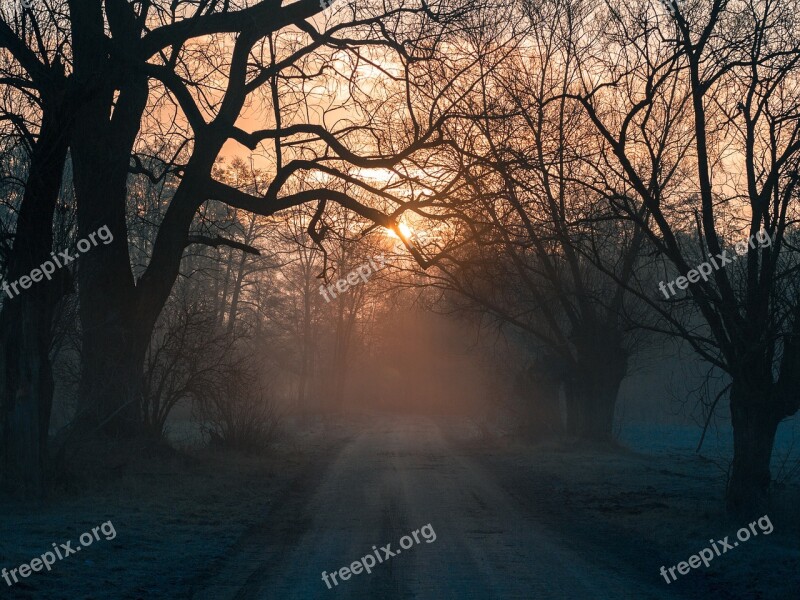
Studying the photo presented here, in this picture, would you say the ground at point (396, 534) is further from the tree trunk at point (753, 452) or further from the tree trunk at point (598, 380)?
the tree trunk at point (598, 380)

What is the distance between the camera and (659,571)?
876 centimetres

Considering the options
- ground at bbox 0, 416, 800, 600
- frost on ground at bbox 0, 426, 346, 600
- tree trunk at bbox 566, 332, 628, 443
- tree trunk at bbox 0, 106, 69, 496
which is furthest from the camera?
tree trunk at bbox 566, 332, 628, 443

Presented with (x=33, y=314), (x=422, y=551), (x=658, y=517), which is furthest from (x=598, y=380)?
(x=33, y=314)

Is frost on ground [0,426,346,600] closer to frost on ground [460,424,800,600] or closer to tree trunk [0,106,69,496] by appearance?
tree trunk [0,106,69,496]

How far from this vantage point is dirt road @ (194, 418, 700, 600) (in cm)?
761

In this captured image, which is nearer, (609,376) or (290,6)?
(290,6)

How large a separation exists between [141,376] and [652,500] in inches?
385

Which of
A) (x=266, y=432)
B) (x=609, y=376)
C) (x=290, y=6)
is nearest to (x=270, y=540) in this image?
(x=290, y=6)

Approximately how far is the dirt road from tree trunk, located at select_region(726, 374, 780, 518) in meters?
2.24

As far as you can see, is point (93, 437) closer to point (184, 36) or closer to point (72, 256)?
point (72, 256)

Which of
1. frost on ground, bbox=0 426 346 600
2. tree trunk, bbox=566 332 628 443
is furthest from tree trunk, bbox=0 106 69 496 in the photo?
tree trunk, bbox=566 332 628 443

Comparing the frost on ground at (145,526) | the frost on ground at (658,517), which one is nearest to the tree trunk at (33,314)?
the frost on ground at (145,526)

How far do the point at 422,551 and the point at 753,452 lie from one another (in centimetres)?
505

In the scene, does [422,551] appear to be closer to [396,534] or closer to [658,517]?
[396,534]
